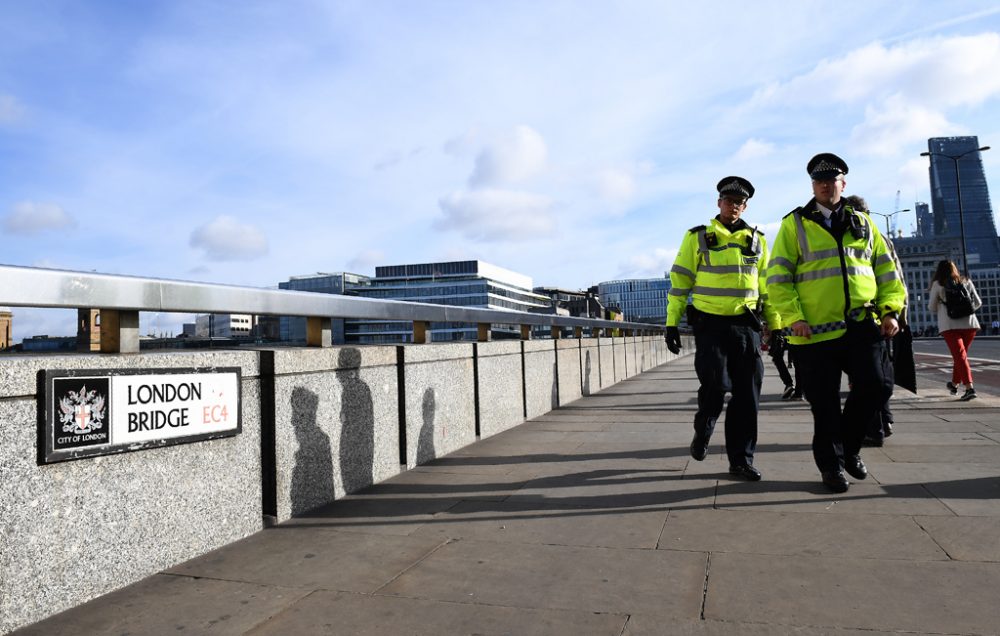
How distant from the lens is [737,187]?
490 centimetres

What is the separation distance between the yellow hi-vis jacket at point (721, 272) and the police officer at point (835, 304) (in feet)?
0.92

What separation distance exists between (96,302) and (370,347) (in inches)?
84.5

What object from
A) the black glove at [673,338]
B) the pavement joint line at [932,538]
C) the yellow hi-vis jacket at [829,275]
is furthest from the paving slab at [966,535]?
the black glove at [673,338]

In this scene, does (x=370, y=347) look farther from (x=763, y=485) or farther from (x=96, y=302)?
(x=763, y=485)

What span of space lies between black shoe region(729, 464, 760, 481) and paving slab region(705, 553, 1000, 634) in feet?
5.18

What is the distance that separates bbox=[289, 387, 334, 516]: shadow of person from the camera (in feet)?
12.8

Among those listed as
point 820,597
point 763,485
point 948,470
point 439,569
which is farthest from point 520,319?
point 820,597

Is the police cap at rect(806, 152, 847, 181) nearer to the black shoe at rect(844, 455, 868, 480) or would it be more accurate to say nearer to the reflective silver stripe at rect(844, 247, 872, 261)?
the reflective silver stripe at rect(844, 247, 872, 261)

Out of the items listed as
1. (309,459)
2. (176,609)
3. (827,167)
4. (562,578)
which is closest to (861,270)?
(827,167)

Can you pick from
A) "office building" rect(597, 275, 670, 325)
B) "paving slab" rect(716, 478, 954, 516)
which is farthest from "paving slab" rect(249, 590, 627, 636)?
"office building" rect(597, 275, 670, 325)

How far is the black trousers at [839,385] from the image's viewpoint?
4.27m

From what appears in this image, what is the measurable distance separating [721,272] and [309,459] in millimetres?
2923

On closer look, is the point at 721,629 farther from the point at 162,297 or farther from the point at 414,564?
the point at 162,297

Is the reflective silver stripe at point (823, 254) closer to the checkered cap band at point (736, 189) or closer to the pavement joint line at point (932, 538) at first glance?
the checkered cap band at point (736, 189)
